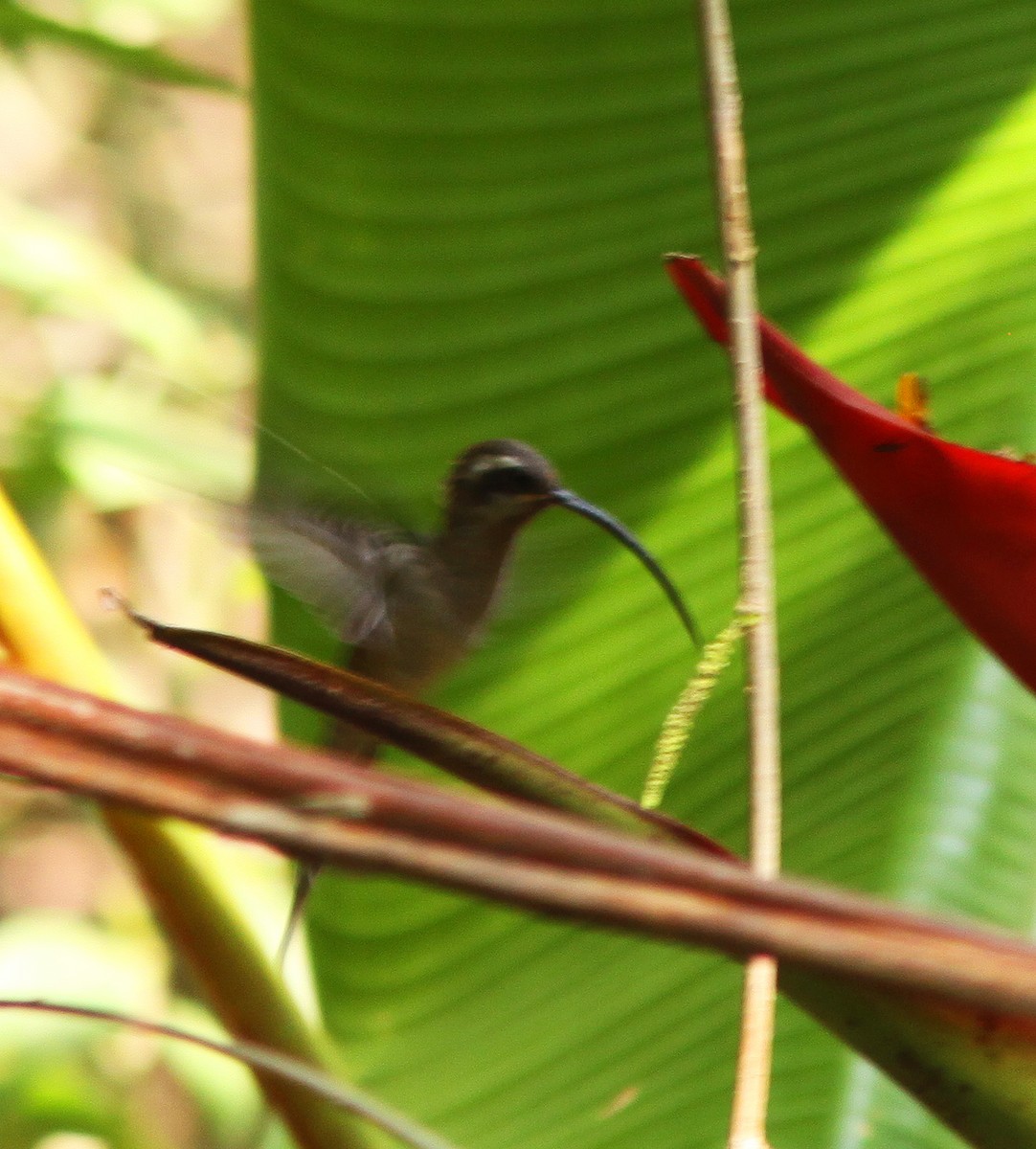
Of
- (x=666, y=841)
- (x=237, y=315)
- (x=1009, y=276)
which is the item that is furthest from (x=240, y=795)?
(x=237, y=315)

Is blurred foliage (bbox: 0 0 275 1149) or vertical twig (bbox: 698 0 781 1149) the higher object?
blurred foliage (bbox: 0 0 275 1149)

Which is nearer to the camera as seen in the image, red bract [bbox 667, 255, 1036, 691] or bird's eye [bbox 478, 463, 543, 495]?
red bract [bbox 667, 255, 1036, 691]

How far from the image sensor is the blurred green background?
54cm

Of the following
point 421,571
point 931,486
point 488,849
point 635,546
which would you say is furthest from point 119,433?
point 488,849

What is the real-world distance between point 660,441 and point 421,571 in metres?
0.12

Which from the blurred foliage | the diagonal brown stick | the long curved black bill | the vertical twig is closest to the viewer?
the diagonal brown stick

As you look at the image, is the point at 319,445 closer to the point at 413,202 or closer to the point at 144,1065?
the point at 413,202

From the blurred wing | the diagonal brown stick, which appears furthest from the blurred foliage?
the diagonal brown stick

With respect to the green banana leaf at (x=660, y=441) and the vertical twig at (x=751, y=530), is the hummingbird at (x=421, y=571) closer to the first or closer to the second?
the green banana leaf at (x=660, y=441)

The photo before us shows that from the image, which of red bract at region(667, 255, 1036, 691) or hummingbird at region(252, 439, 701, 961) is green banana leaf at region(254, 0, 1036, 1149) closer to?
hummingbird at region(252, 439, 701, 961)

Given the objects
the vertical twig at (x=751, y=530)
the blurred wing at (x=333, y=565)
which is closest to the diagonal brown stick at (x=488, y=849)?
the vertical twig at (x=751, y=530)

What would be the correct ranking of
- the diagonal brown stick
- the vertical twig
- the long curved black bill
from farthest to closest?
the long curved black bill → the vertical twig → the diagonal brown stick

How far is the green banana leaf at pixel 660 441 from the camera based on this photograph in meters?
0.55

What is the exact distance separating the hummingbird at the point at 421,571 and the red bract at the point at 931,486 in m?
0.24
